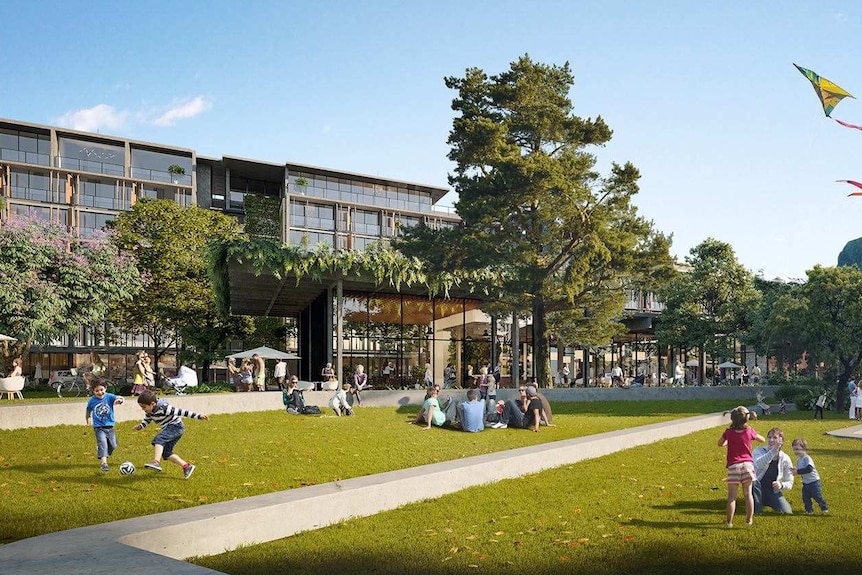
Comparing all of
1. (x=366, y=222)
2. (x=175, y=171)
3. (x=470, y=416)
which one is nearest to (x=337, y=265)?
(x=470, y=416)

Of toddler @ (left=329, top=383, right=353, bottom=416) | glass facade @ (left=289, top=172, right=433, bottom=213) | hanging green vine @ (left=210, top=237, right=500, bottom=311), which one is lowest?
toddler @ (left=329, top=383, right=353, bottom=416)

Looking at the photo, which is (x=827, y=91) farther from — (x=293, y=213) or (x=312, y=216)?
(x=312, y=216)

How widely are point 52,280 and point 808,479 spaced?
35.6m

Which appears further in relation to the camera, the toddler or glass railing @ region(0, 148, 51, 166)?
glass railing @ region(0, 148, 51, 166)

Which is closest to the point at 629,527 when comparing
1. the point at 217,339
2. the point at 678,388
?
the point at 678,388

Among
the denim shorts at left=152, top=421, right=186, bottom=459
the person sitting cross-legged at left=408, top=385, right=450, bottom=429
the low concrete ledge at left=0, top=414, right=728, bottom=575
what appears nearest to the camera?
the low concrete ledge at left=0, top=414, right=728, bottom=575

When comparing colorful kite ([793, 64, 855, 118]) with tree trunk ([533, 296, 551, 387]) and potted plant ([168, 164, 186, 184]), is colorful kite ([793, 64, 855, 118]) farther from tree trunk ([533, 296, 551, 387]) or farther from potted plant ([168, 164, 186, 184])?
potted plant ([168, 164, 186, 184])

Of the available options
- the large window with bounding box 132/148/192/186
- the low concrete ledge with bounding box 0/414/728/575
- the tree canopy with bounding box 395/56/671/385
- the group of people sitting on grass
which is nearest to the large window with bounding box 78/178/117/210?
the large window with bounding box 132/148/192/186

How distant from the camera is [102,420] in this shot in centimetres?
1138

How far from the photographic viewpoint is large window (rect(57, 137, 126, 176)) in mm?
73875

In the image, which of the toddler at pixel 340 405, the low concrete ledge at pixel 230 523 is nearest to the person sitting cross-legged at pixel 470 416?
the toddler at pixel 340 405

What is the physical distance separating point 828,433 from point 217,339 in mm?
34419

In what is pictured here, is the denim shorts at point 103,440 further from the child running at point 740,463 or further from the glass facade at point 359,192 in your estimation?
the glass facade at point 359,192

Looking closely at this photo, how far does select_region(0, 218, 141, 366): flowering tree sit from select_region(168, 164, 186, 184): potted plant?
4096 cm
